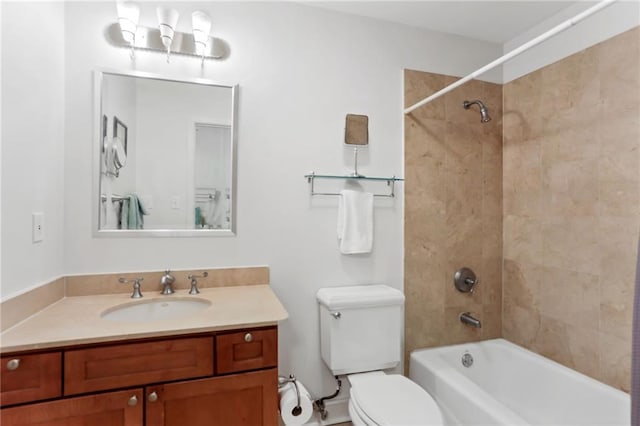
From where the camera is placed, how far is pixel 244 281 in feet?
5.82

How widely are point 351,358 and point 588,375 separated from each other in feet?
4.27

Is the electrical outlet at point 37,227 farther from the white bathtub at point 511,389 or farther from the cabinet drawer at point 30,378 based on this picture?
the white bathtub at point 511,389

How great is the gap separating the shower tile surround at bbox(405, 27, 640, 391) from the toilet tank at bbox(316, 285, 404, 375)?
32 cm

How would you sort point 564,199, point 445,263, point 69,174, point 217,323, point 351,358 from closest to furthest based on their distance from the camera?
point 217,323, point 69,174, point 351,358, point 564,199, point 445,263

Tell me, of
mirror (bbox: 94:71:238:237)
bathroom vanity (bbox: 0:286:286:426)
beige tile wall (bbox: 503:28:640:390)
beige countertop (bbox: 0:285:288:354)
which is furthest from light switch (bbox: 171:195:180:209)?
beige tile wall (bbox: 503:28:640:390)

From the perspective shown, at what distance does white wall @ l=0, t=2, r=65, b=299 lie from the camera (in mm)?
1169

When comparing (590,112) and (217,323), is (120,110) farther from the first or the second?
(590,112)

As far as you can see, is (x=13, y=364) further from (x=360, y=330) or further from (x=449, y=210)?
(x=449, y=210)

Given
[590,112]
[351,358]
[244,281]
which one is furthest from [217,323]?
[590,112]

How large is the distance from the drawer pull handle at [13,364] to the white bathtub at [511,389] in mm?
1749

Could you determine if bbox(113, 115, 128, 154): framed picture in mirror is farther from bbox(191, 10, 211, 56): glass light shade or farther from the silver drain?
the silver drain

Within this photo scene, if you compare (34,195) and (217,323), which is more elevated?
(34,195)

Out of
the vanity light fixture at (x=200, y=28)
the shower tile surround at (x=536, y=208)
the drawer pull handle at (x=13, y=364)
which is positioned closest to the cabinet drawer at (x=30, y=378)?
the drawer pull handle at (x=13, y=364)

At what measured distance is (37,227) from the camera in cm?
133
